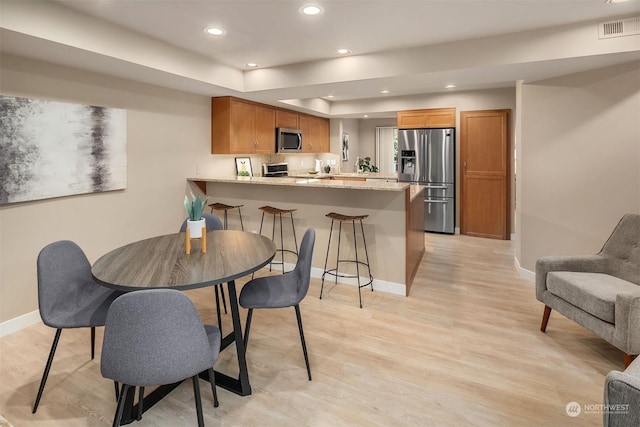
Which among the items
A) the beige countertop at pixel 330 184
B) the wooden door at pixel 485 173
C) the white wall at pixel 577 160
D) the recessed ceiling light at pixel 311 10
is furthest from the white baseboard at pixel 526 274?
the recessed ceiling light at pixel 311 10

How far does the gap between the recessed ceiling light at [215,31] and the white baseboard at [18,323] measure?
290cm

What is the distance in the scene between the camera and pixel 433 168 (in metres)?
6.24

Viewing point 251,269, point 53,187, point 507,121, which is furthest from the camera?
point 507,121

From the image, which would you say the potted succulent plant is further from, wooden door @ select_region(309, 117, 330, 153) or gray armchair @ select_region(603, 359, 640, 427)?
wooden door @ select_region(309, 117, 330, 153)

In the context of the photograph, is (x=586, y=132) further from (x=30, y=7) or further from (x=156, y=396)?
(x=30, y=7)

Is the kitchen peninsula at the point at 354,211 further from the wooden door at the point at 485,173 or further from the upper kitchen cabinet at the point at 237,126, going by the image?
the wooden door at the point at 485,173

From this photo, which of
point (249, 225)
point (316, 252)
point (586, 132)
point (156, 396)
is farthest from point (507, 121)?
point (156, 396)

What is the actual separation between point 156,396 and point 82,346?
42.4 inches

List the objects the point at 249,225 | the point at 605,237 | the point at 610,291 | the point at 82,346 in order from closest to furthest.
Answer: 1. the point at 610,291
2. the point at 82,346
3. the point at 605,237
4. the point at 249,225

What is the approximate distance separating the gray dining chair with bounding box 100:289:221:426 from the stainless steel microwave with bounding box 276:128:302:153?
183 inches

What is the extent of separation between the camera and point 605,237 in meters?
3.39

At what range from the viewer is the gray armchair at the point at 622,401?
1184mm

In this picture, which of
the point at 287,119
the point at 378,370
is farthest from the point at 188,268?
the point at 287,119

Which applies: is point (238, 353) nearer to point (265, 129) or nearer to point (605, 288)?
point (605, 288)
